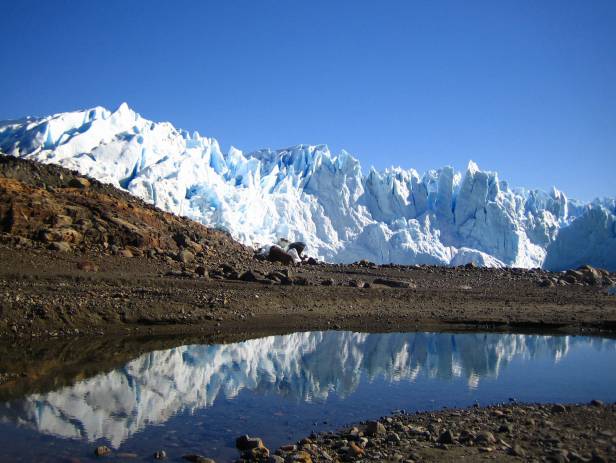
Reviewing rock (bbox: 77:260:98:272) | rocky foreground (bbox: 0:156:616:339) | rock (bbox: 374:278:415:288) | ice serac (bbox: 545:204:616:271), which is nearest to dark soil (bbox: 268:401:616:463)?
rocky foreground (bbox: 0:156:616:339)

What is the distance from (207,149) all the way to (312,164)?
9.11 meters

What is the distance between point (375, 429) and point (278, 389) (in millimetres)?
2639

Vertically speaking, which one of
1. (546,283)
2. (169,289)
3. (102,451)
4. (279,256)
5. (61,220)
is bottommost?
(102,451)

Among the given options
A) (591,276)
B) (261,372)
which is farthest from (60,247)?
(591,276)

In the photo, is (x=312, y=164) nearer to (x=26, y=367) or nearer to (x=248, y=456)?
(x=26, y=367)

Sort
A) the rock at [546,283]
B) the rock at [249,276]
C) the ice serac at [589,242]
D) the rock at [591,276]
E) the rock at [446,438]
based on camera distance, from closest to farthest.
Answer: the rock at [446,438]
the rock at [249,276]
the rock at [546,283]
the rock at [591,276]
the ice serac at [589,242]

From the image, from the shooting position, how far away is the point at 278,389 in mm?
8195

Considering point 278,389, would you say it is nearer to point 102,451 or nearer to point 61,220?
point 102,451

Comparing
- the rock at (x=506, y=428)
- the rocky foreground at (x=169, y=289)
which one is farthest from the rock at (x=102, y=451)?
the rocky foreground at (x=169, y=289)

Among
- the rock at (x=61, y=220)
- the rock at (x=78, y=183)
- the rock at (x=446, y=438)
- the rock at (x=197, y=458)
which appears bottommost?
the rock at (x=197, y=458)

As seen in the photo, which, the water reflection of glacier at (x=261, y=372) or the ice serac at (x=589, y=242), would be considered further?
the ice serac at (x=589, y=242)

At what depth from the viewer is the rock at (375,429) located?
5.79 metres

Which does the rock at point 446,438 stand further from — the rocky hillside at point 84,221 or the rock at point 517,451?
the rocky hillside at point 84,221

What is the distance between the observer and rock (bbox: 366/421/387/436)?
19.0ft
